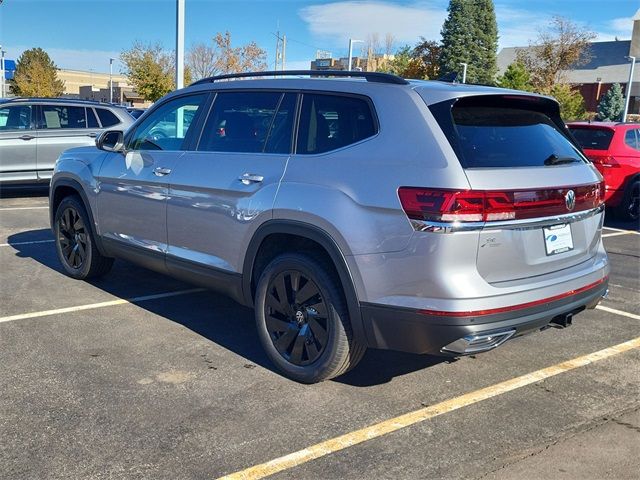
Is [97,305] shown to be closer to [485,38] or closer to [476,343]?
[476,343]

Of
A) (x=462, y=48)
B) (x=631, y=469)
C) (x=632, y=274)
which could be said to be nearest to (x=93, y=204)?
(x=631, y=469)

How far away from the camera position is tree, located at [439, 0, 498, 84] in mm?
52250

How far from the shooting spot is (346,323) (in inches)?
144

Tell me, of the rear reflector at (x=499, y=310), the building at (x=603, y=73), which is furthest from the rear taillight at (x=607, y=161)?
the building at (x=603, y=73)

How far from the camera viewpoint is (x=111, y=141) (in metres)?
5.55

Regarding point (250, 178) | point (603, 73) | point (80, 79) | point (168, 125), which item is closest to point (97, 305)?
point (168, 125)

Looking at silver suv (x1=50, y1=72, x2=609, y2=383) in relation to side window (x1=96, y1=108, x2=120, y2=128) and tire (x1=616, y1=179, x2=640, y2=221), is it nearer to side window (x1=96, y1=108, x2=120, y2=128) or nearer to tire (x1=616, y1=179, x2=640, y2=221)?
tire (x1=616, y1=179, x2=640, y2=221)

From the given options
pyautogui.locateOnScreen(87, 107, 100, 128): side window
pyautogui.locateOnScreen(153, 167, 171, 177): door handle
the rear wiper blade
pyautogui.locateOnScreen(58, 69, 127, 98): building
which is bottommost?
pyautogui.locateOnScreen(153, 167, 171, 177): door handle

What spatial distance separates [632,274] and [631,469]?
15.1 ft

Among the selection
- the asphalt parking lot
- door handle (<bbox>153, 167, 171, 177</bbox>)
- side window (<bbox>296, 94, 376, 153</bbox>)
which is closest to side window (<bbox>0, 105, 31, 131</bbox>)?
the asphalt parking lot

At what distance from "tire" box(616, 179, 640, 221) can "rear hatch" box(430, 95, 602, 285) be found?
24.5 ft

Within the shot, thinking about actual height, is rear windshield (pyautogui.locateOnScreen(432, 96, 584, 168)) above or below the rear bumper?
above

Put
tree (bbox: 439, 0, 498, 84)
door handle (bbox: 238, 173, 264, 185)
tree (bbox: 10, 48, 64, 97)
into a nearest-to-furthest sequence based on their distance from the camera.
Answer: door handle (bbox: 238, 173, 264, 185) → tree (bbox: 439, 0, 498, 84) → tree (bbox: 10, 48, 64, 97)

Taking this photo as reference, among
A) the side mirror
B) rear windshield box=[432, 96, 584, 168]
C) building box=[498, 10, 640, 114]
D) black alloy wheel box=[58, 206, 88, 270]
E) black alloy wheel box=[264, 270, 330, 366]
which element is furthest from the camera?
building box=[498, 10, 640, 114]
